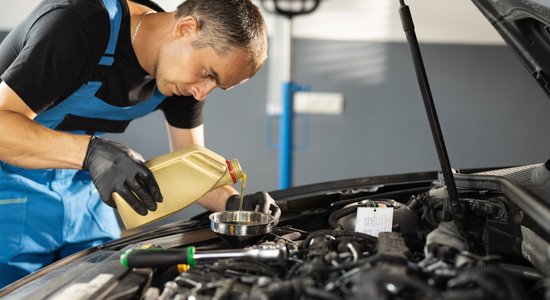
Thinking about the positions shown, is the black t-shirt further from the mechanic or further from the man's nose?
the man's nose

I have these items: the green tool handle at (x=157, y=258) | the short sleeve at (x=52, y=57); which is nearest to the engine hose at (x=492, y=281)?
the green tool handle at (x=157, y=258)

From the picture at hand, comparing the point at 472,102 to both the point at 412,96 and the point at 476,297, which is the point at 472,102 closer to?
the point at 412,96

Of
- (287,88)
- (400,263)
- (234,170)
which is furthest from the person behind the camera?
(287,88)

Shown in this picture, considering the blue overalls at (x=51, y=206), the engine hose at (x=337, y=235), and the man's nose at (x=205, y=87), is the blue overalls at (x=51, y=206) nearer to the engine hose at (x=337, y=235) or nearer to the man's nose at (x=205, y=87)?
the man's nose at (x=205, y=87)

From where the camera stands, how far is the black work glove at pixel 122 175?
111cm

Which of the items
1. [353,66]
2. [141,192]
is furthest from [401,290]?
[353,66]

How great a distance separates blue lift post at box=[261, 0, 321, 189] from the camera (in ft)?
9.89

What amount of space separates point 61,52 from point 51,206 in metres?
0.45

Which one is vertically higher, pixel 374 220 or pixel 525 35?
pixel 525 35

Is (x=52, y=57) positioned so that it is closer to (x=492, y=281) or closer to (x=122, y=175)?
(x=122, y=175)

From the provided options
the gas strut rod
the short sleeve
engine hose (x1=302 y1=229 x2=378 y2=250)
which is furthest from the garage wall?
engine hose (x1=302 y1=229 x2=378 y2=250)

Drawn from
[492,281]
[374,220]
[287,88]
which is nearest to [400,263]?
[492,281]

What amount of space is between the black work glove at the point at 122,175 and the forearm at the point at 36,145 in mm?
30

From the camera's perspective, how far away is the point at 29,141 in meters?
1.13
